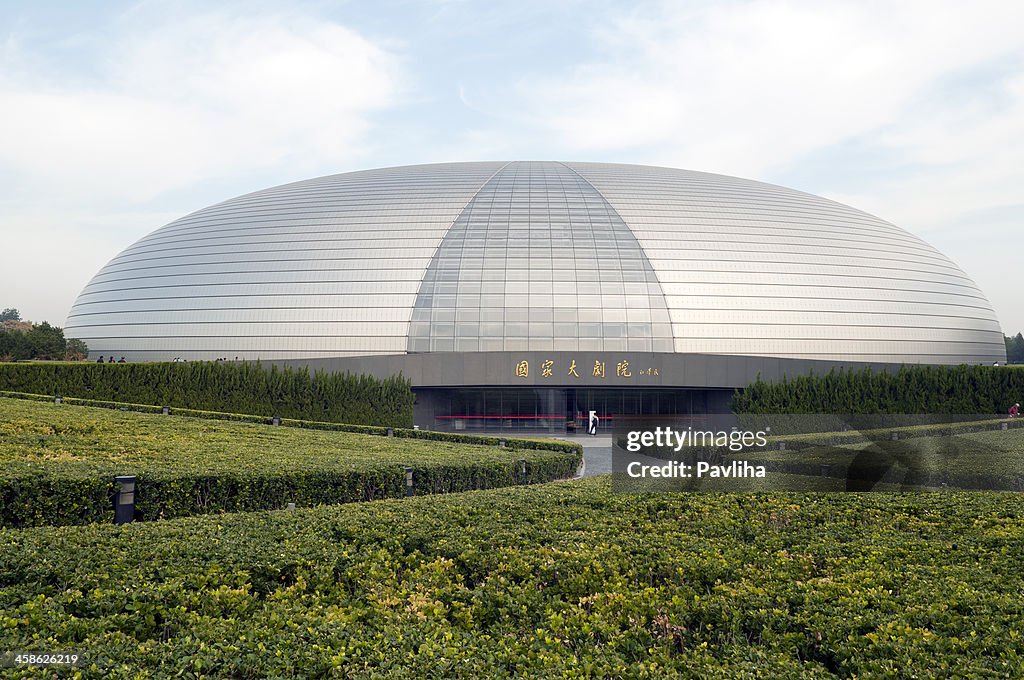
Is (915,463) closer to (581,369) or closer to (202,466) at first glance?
(202,466)

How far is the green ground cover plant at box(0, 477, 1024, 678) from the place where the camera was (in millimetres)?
4848

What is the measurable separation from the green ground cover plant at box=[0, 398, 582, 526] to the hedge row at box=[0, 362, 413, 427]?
7.53m

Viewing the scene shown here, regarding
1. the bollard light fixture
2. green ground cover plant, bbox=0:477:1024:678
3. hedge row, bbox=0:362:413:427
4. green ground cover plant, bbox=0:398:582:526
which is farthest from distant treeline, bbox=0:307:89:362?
green ground cover plant, bbox=0:477:1024:678

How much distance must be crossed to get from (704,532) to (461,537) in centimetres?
260

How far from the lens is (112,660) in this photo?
4.68 m

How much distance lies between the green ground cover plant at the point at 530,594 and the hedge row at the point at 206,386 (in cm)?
2050

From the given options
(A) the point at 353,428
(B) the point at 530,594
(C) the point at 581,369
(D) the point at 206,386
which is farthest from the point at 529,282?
(B) the point at 530,594

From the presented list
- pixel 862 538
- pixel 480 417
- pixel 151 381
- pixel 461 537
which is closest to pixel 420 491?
pixel 461 537

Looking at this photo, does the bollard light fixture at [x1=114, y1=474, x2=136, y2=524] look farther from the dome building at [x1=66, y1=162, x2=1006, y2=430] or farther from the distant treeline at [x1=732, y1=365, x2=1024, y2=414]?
→ the distant treeline at [x1=732, y1=365, x2=1024, y2=414]

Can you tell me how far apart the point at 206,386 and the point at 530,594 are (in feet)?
81.7

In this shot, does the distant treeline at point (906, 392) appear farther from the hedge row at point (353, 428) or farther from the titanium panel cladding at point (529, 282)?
the hedge row at point (353, 428)

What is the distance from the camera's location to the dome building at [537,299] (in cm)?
3531

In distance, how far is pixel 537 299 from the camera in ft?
118

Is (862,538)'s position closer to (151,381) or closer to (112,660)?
(112,660)
